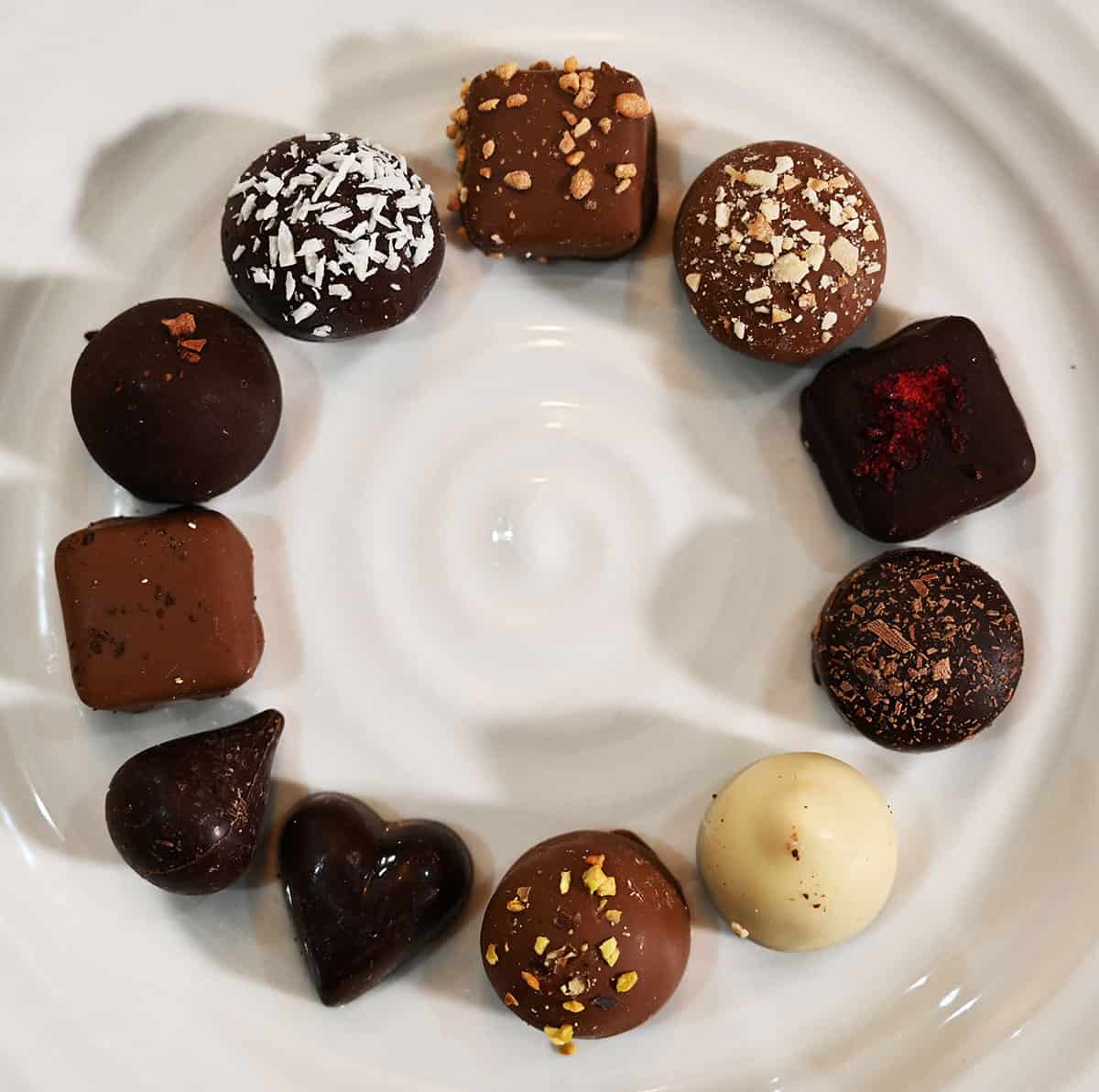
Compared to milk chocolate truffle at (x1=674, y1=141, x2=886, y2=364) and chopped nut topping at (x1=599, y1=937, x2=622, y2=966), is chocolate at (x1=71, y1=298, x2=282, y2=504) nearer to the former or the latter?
milk chocolate truffle at (x1=674, y1=141, x2=886, y2=364)

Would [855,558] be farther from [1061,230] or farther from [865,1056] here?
[865,1056]

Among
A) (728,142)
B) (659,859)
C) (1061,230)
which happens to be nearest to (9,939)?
(659,859)

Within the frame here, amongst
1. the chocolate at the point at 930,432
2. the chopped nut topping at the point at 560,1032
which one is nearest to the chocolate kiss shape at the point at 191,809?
the chopped nut topping at the point at 560,1032

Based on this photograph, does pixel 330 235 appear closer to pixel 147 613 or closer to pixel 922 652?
pixel 147 613

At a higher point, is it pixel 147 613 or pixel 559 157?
pixel 559 157

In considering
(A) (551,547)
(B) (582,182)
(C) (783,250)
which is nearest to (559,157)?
(B) (582,182)

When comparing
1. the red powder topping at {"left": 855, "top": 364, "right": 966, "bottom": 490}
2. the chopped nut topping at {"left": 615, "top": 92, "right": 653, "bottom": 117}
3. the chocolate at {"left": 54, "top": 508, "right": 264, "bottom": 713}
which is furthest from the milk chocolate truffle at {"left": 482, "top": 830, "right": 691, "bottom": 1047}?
the chopped nut topping at {"left": 615, "top": 92, "right": 653, "bottom": 117}
